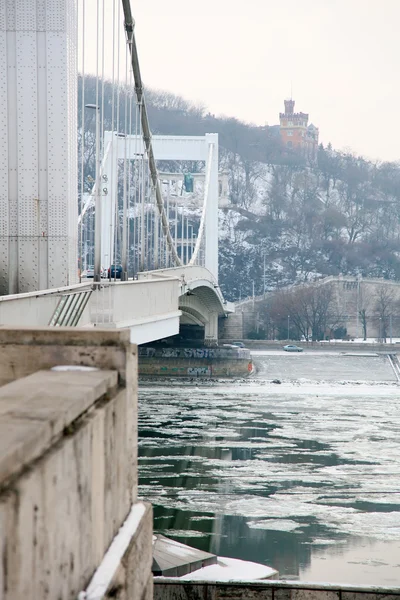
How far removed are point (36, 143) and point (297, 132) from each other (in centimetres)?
11187

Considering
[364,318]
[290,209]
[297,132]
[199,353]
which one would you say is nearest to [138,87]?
[199,353]

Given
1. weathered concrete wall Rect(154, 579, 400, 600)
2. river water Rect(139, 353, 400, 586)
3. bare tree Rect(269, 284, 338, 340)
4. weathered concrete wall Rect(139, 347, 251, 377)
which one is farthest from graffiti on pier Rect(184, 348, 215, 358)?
→ weathered concrete wall Rect(154, 579, 400, 600)

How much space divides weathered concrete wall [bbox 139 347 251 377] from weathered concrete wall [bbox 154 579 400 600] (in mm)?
35041

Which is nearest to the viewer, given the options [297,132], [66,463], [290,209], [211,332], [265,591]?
[66,463]

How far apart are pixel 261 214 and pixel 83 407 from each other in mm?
91764

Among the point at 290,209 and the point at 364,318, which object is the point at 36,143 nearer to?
the point at 364,318

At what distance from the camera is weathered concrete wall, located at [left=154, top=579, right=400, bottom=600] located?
860 cm

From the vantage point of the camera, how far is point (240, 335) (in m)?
63.3

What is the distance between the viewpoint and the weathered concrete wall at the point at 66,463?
2111 millimetres

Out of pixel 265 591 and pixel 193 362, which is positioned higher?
pixel 265 591

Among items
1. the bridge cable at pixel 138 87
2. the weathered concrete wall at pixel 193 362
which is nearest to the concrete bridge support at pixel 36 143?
the bridge cable at pixel 138 87

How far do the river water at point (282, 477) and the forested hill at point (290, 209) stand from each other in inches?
1440

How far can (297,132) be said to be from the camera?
122188 mm

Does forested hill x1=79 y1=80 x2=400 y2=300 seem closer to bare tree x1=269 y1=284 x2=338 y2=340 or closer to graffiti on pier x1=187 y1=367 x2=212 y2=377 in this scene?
bare tree x1=269 y1=284 x2=338 y2=340
